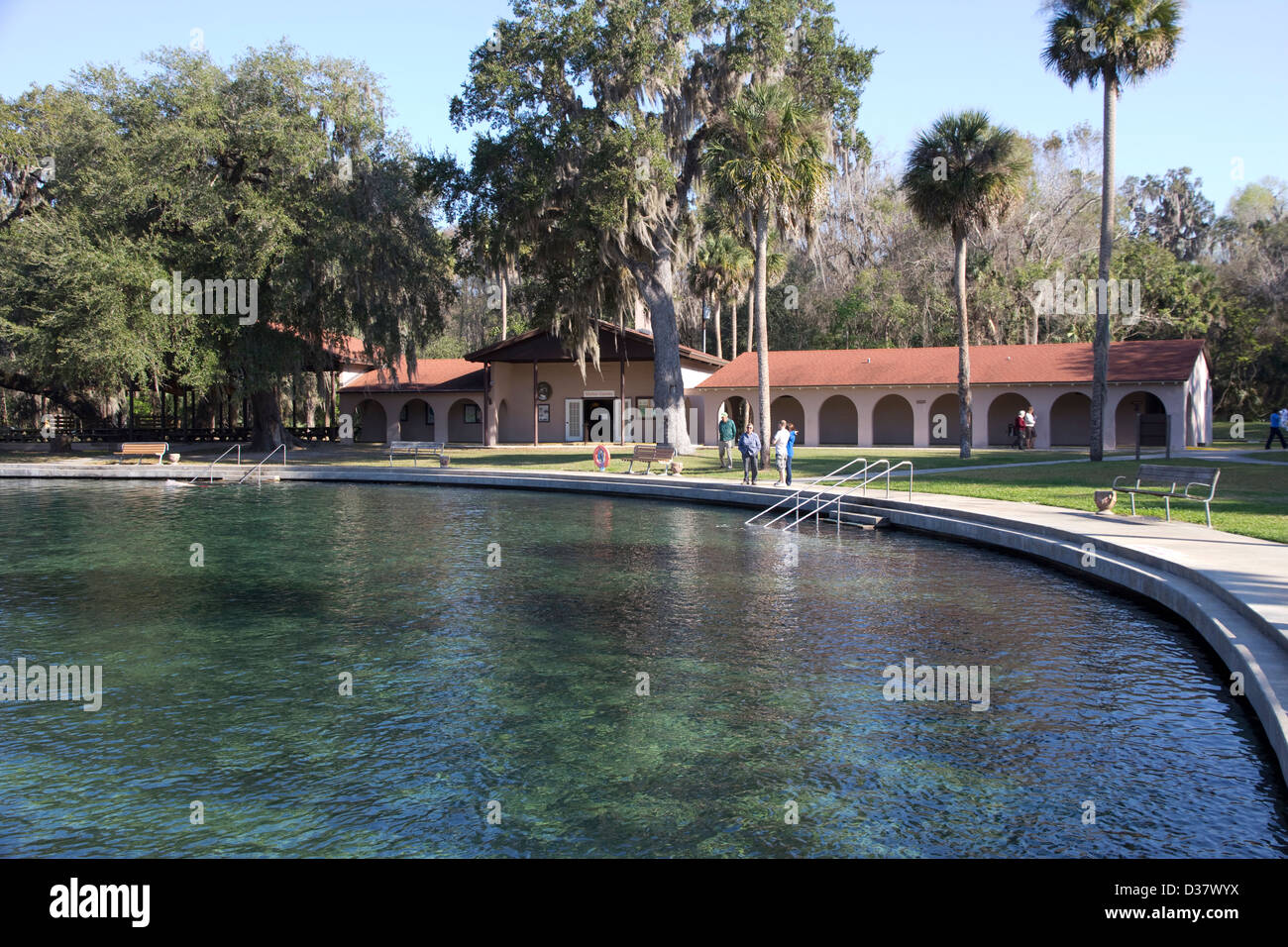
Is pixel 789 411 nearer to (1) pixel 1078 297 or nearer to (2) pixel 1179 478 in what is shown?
(1) pixel 1078 297

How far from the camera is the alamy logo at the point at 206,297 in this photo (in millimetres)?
36875

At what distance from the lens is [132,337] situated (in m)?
36.1

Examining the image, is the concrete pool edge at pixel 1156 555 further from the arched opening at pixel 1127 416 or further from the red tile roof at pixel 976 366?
the arched opening at pixel 1127 416

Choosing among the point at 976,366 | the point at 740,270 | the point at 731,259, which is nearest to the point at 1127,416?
the point at 976,366

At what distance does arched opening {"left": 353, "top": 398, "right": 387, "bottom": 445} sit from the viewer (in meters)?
51.9

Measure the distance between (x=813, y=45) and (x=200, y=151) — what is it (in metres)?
23.2

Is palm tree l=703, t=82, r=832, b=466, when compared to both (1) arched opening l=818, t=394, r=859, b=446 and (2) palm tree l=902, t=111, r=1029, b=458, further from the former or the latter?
(1) arched opening l=818, t=394, r=859, b=446

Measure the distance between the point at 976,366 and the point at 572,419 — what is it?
18865mm

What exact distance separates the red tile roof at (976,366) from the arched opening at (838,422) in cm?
252

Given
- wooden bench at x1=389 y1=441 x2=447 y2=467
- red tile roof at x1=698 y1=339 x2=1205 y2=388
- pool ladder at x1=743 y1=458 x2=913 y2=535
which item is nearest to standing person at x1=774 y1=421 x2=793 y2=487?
pool ladder at x1=743 y1=458 x2=913 y2=535

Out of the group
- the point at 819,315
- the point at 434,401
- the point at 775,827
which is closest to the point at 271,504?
the point at 775,827

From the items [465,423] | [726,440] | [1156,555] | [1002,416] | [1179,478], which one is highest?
[465,423]

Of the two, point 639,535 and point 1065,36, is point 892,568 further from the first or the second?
point 1065,36

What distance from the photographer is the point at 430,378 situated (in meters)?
49.8
